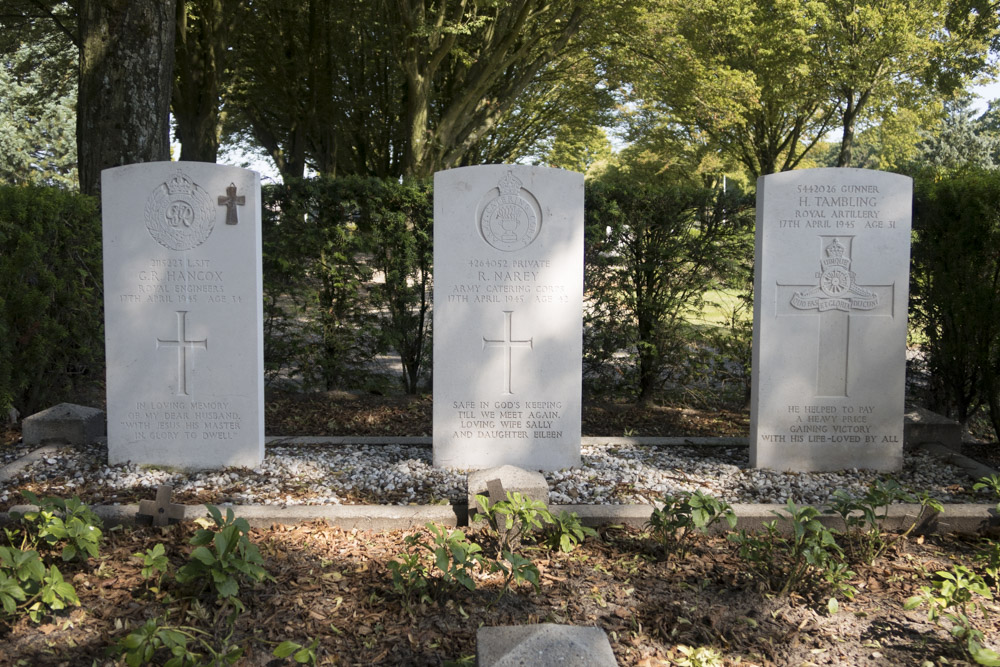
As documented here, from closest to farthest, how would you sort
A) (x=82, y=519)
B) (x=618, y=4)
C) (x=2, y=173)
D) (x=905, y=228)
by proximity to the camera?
(x=82, y=519) → (x=905, y=228) → (x=618, y=4) → (x=2, y=173)

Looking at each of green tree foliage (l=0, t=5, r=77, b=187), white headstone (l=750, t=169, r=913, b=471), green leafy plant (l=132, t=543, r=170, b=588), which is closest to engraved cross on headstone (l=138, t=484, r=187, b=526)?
green leafy plant (l=132, t=543, r=170, b=588)

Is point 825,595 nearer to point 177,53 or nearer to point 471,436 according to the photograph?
point 471,436

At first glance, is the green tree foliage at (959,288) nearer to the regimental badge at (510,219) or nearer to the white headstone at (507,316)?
the white headstone at (507,316)

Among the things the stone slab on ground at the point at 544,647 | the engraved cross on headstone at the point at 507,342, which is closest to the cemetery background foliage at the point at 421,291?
the engraved cross on headstone at the point at 507,342

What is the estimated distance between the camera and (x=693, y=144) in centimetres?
2370

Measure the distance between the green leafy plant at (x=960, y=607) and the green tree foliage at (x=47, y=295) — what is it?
20.6 feet

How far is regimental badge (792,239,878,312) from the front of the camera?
5.40 m

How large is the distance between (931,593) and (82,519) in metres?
3.79

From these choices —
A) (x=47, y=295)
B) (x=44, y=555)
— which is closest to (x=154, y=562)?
(x=44, y=555)

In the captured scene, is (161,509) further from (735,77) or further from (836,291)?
(735,77)

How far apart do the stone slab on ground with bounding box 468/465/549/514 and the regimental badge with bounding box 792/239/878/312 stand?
96.7 inches

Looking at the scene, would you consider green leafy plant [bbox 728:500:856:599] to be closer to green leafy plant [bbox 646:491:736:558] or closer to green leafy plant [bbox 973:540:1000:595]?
green leafy plant [bbox 646:491:736:558]

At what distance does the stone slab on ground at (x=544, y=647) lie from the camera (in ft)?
7.54

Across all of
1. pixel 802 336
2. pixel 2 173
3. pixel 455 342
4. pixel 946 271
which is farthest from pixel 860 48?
pixel 2 173
